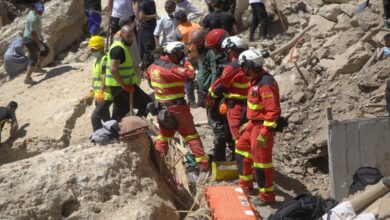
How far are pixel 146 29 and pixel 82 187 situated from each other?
6314 mm

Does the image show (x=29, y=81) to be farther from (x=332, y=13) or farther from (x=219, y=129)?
(x=332, y=13)

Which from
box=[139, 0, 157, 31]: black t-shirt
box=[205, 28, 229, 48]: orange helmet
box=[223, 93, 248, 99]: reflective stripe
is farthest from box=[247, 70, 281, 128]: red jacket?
box=[139, 0, 157, 31]: black t-shirt

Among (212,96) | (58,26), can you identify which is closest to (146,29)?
(212,96)

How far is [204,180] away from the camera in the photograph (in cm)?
811

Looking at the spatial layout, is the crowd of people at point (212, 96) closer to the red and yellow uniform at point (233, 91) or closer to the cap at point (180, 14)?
the red and yellow uniform at point (233, 91)

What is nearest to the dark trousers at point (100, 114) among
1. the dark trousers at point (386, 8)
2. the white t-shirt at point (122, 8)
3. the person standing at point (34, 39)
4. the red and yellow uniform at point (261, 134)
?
the red and yellow uniform at point (261, 134)

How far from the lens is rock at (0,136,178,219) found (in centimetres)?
484

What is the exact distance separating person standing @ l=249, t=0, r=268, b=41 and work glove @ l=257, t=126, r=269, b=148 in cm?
536

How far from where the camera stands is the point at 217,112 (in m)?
8.15

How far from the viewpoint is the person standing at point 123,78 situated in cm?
830

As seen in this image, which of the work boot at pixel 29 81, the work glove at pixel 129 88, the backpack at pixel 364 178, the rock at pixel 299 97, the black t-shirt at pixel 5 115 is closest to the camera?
the backpack at pixel 364 178

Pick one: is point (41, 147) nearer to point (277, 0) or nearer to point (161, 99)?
point (161, 99)

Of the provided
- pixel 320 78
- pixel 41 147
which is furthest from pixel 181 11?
pixel 41 147

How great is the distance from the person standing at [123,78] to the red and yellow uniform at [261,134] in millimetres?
1915
